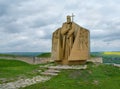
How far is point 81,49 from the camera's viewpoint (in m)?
21.0

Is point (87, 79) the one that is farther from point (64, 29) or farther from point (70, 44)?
point (64, 29)

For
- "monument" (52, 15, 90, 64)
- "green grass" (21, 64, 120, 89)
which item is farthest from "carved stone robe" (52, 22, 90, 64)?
"green grass" (21, 64, 120, 89)

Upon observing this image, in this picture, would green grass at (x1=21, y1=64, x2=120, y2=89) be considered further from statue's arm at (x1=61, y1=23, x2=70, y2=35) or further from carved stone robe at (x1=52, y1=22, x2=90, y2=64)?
statue's arm at (x1=61, y1=23, x2=70, y2=35)

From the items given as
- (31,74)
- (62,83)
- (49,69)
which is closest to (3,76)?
(31,74)

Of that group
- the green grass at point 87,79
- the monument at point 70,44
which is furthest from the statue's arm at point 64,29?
the green grass at point 87,79

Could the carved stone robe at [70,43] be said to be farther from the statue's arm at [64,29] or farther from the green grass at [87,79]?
the green grass at [87,79]

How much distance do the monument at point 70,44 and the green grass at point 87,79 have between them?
1988 millimetres

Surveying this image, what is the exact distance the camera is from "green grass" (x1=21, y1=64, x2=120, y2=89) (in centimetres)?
1463

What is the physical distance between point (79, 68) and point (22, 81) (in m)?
4.37

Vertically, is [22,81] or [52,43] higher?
[52,43]

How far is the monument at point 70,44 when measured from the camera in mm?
20938

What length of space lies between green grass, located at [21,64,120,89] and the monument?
1.99 meters

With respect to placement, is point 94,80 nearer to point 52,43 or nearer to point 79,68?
point 79,68

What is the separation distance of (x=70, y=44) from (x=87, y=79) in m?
5.54
